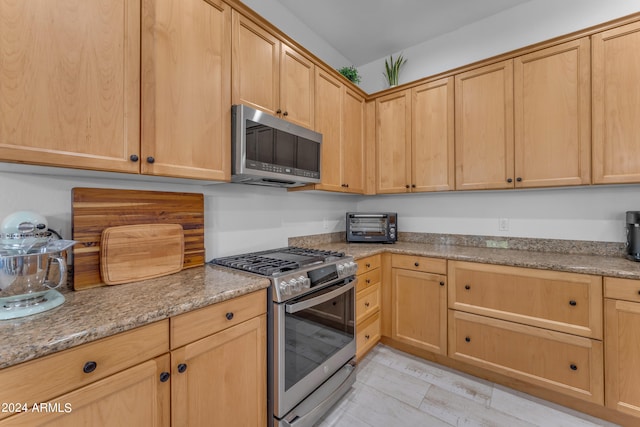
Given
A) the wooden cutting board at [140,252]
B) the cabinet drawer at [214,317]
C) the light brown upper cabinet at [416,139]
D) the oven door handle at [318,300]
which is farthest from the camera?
the light brown upper cabinet at [416,139]

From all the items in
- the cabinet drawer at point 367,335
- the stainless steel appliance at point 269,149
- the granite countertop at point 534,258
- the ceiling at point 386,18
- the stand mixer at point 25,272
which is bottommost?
the cabinet drawer at point 367,335

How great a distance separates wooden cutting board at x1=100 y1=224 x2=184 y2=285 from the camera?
127 centimetres

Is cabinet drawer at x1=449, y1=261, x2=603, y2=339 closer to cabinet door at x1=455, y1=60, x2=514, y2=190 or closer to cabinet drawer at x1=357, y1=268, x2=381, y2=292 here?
cabinet drawer at x1=357, y1=268, x2=381, y2=292

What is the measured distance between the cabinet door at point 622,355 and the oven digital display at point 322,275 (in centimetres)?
162

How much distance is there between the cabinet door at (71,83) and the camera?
3.01ft

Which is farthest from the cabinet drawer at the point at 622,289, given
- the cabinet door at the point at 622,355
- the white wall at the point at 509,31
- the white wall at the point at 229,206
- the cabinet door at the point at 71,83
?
the cabinet door at the point at 71,83

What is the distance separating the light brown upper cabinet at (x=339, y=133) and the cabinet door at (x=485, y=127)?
89 cm

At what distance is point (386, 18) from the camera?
2.45 metres

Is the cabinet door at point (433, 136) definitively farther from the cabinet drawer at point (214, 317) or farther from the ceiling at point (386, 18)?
the cabinet drawer at point (214, 317)

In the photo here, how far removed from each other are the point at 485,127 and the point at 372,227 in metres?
1.30

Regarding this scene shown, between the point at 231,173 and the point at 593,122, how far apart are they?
2422 millimetres

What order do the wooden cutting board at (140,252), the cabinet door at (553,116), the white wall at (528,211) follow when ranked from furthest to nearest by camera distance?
the white wall at (528,211) < the cabinet door at (553,116) < the wooden cutting board at (140,252)

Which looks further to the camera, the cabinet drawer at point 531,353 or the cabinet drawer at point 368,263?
the cabinet drawer at point 368,263

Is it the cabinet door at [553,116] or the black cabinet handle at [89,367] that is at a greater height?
the cabinet door at [553,116]
